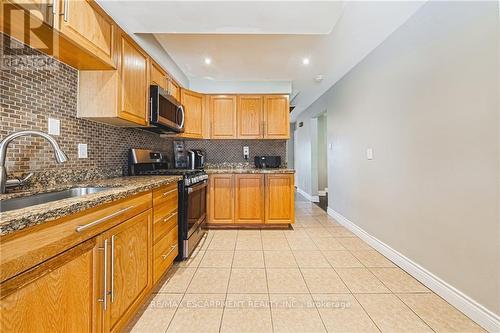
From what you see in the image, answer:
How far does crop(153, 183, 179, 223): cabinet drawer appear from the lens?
173cm

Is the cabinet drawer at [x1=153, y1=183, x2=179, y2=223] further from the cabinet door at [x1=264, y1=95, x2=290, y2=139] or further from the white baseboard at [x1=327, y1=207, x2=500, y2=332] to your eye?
the white baseboard at [x1=327, y1=207, x2=500, y2=332]

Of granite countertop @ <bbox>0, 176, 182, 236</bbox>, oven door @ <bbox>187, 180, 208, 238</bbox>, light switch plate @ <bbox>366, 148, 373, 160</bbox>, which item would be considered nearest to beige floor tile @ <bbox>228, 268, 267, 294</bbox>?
oven door @ <bbox>187, 180, 208, 238</bbox>

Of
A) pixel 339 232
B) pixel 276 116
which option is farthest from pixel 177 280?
pixel 276 116

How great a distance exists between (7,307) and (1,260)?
16 centimetres

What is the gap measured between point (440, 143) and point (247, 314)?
1.94m

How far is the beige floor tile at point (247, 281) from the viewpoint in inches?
71.7

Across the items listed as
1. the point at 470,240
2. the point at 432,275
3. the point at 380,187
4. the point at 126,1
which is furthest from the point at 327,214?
the point at 126,1

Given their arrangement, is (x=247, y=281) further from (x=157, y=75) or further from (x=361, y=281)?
(x=157, y=75)

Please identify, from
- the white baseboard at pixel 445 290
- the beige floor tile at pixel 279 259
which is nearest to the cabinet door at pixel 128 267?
the beige floor tile at pixel 279 259

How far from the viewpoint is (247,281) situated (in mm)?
1955

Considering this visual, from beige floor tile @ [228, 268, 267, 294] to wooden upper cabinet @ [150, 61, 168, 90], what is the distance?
2.09 metres

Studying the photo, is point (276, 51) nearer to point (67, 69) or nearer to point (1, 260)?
point (67, 69)

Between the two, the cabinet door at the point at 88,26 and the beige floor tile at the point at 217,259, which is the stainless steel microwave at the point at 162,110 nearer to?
the cabinet door at the point at 88,26

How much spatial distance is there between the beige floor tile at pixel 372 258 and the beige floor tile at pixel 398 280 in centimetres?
10
